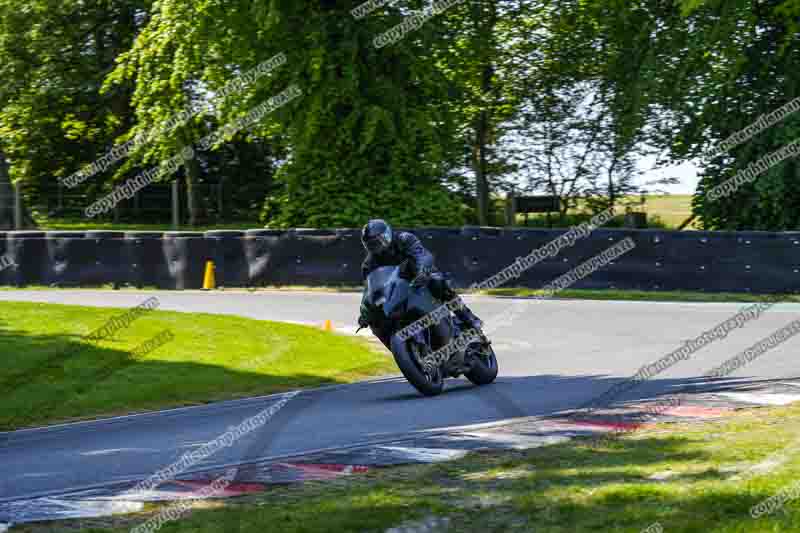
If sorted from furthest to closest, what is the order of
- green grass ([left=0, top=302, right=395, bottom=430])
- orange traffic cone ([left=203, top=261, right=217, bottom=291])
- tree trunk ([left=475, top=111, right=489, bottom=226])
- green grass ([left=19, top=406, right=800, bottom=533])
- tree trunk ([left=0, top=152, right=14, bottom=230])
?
tree trunk ([left=0, top=152, right=14, bottom=230]) → tree trunk ([left=475, top=111, right=489, bottom=226]) → orange traffic cone ([left=203, top=261, right=217, bottom=291]) → green grass ([left=0, top=302, right=395, bottom=430]) → green grass ([left=19, top=406, right=800, bottom=533])

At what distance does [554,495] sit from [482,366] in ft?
18.5

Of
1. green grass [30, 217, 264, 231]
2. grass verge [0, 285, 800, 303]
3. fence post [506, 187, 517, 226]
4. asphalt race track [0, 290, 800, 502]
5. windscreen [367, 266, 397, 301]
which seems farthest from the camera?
green grass [30, 217, 264, 231]

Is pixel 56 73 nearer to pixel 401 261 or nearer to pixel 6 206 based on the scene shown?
pixel 6 206

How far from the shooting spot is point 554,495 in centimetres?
662

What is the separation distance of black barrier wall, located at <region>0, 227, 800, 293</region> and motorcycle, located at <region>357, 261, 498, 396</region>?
10.4 meters

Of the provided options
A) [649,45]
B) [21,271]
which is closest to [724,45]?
[649,45]

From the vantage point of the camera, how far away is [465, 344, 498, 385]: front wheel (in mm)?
12148

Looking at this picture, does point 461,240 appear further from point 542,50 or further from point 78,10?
point 78,10

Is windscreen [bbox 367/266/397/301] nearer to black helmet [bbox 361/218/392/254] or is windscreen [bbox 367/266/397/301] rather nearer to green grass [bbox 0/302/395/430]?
black helmet [bbox 361/218/392/254]

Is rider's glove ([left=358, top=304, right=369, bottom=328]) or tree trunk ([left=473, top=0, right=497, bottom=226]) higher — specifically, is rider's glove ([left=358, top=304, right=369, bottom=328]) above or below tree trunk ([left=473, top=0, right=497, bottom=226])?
below

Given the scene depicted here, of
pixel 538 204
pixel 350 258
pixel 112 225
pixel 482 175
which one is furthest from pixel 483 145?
pixel 112 225

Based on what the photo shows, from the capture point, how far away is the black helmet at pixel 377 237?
11.0 m

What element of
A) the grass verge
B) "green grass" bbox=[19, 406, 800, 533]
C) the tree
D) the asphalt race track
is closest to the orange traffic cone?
the grass verge

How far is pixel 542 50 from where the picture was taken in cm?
3036
